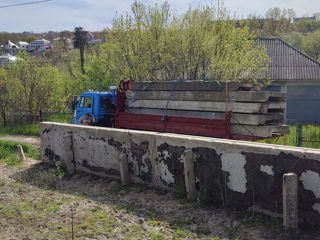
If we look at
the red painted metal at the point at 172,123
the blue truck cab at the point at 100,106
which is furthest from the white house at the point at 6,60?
the red painted metal at the point at 172,123

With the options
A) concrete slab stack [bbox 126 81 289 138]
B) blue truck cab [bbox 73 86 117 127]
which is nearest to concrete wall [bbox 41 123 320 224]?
concrete slab stack [bbox 126 81 289 138]

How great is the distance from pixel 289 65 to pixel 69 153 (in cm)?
1676

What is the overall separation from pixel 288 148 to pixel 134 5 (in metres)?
10.4

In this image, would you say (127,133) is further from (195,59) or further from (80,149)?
(195,59)

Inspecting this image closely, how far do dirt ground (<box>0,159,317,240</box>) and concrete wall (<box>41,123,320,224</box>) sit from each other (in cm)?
24

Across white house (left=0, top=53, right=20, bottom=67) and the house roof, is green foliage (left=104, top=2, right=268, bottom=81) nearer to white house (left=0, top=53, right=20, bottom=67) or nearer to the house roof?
the house roof

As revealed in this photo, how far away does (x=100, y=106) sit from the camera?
10.2 meters

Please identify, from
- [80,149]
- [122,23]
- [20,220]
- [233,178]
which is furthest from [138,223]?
[122,23]

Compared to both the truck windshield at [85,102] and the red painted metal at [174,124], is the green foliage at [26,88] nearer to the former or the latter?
the truck windshield at [85,102]

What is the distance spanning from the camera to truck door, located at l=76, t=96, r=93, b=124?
1029 cm

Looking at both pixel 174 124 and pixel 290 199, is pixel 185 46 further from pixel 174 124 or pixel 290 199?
pixel 290 199

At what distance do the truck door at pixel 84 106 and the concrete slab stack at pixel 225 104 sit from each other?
2.55 m

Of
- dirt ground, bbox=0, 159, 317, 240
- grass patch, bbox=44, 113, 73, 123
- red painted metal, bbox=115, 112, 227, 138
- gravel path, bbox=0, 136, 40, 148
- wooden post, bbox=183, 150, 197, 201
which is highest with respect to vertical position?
red painted metal, bbox=115, 112, 227, 138

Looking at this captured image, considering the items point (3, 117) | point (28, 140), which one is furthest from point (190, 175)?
point (3, 117)
